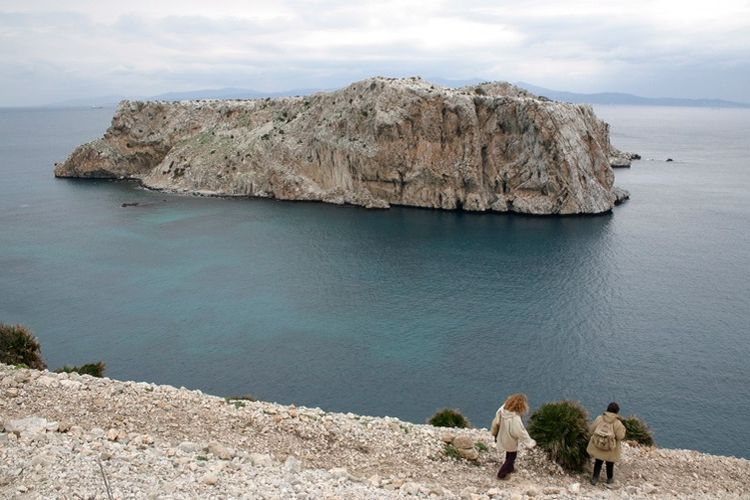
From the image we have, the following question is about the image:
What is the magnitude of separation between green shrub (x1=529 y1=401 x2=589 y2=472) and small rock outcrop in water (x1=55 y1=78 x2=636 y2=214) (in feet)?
240

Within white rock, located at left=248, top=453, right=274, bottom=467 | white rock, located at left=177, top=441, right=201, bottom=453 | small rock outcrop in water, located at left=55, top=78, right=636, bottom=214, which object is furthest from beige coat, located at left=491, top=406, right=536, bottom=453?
small rock outcrop in water, located at left=55, top=78, right=636, bottom=214

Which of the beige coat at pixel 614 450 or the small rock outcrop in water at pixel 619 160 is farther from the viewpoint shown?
the small rock outcrop in water at pixel 619 160

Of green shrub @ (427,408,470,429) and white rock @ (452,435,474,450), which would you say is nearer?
white rock @ (452,435,474,450)

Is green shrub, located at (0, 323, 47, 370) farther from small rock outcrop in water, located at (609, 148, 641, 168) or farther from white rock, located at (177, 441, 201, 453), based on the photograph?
small rock outcrop in water, located at (609, 148, 641, 168)

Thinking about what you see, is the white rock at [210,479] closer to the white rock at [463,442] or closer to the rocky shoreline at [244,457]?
the rocky shoreline at [244,457]

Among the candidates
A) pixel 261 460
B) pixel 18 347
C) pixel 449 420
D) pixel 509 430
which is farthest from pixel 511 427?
pixel 18 347

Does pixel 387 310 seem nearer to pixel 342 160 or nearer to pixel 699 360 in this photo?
pixel 699 360

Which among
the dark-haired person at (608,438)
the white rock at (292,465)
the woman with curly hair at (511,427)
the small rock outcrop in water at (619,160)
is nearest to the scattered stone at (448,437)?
the woman with curly hair at (511,427)

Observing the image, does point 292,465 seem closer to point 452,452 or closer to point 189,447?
point 189,447

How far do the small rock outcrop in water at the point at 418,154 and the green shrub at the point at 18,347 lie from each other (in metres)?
68.4

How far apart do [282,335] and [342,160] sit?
182ft

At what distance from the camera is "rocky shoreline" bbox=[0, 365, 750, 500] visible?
13.8 metres

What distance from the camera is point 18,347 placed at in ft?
86.0

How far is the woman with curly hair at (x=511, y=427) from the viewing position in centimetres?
1479
